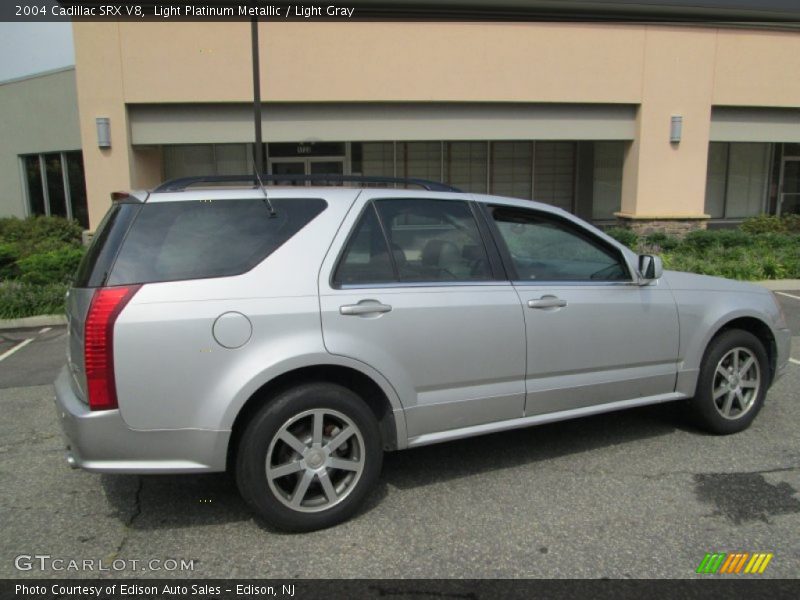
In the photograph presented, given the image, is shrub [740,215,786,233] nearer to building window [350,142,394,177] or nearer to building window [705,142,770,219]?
building window [705,142,770,219]

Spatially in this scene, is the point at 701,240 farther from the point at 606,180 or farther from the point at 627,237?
the point at 606,180

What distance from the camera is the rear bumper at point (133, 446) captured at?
117 inches

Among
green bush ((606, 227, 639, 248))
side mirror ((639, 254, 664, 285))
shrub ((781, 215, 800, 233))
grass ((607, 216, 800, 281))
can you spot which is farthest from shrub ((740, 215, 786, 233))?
side mirror ((639, 254, 664, 285))

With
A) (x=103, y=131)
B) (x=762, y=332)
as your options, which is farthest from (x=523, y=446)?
(x=103, y=131)

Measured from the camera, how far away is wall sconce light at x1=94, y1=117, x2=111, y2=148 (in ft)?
41.8

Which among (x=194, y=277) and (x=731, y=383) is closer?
(x=194, y=277)

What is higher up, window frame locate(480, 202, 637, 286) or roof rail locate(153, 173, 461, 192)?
roof rail locate(153, 173, 461, 192)

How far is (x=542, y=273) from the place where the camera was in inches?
157

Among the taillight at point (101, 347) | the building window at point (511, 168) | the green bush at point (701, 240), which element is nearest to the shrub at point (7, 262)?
the taillight at point (101, 347)

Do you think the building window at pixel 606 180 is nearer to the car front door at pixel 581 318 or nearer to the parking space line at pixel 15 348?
the parking space line at pixel 15 348

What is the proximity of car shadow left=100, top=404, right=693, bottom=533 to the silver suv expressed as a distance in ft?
1.33

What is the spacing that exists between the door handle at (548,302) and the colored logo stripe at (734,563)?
1.49 meters

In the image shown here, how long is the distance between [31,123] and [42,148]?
2.62 feet

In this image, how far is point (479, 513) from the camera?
348 centimetres
